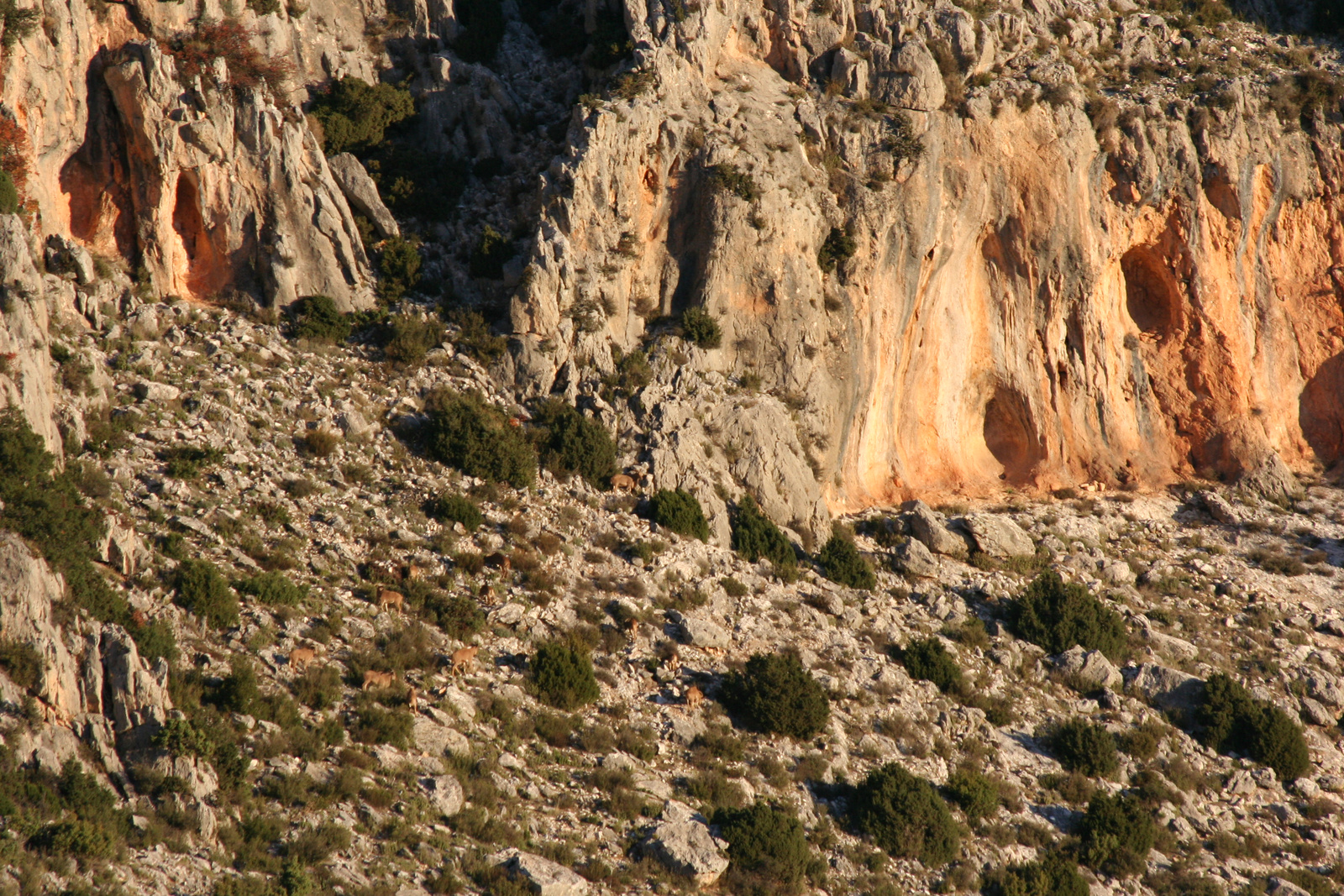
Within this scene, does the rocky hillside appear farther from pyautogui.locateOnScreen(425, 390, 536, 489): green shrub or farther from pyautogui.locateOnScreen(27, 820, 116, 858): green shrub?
pyautogui.locateOnScreen(425, 390, 536, 489): green shrub

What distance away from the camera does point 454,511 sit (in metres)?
Answer: 24.9

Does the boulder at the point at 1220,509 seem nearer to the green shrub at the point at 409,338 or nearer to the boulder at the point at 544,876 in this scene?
the green shrub at the point at 409,338

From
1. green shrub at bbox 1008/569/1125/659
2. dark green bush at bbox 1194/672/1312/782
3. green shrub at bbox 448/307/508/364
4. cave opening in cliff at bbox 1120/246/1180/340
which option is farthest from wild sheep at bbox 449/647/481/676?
cave opening in cliff at bbox 1120/246/1180/340

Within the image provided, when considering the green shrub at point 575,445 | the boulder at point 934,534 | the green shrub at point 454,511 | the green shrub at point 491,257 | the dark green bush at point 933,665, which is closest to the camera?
the green shrub at point 454,511

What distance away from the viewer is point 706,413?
29641 mm

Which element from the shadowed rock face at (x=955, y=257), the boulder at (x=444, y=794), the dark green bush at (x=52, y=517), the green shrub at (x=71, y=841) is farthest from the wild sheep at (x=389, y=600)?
the shadowed rock face at (x=955, y=257)

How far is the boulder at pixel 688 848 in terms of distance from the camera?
1855 centimetres

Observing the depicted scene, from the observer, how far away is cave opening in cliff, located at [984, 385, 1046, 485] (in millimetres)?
35562

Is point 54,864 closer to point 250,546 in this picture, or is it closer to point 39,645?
point 39,645

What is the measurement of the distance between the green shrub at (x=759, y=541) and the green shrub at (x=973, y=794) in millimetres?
7258

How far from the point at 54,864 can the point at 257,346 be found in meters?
15.4

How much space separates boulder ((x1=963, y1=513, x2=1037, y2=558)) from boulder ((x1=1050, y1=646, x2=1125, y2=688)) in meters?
4.47

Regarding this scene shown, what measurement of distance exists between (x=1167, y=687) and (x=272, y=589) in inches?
850

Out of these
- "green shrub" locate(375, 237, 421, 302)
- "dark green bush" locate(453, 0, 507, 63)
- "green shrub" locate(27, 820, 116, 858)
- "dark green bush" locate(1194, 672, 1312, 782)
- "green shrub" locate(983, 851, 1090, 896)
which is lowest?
"green shrub" locate(983, 851, 1090, 896)
